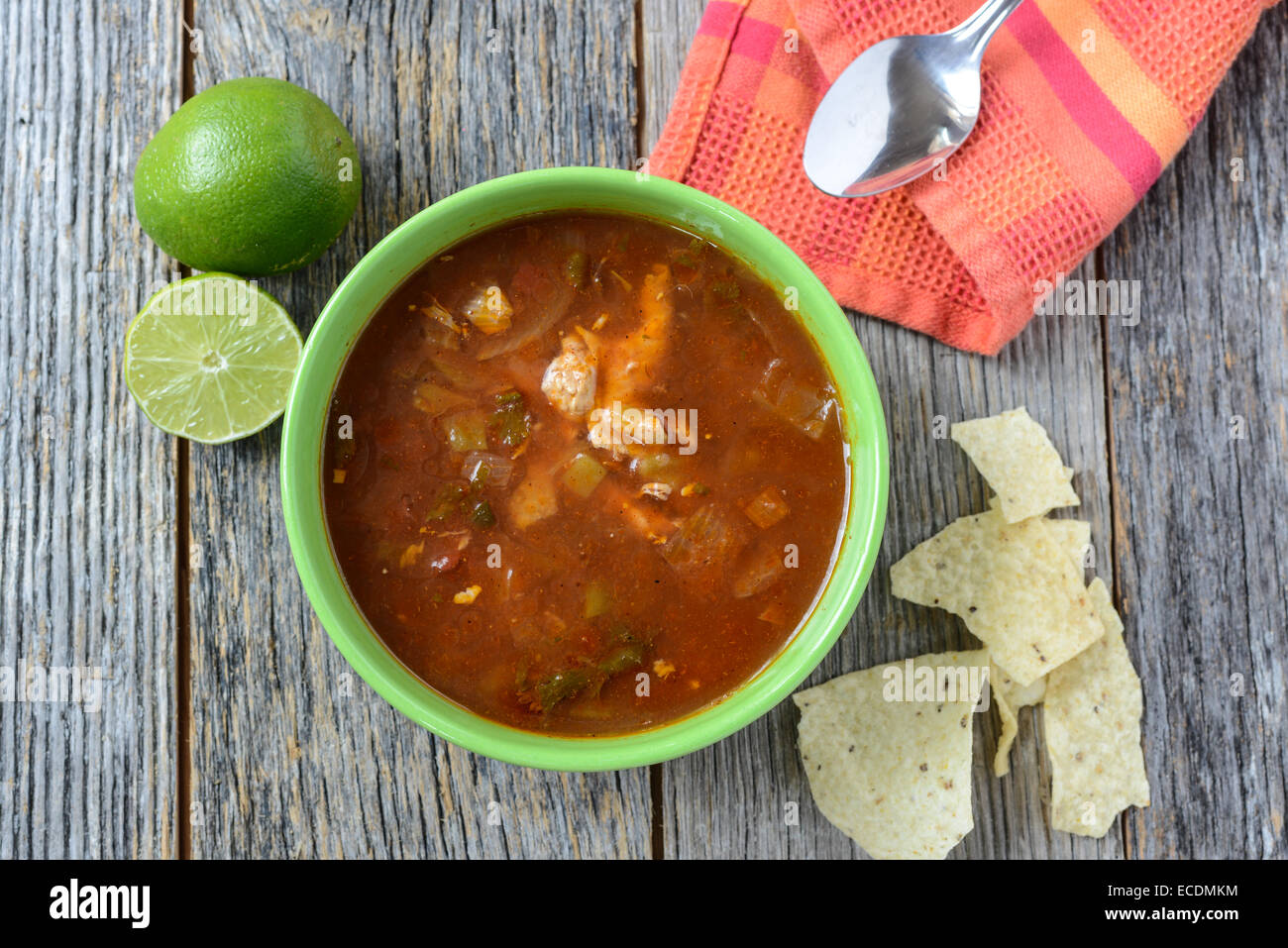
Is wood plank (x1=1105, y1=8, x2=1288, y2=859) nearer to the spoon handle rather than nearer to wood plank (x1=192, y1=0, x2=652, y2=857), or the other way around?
the spoon handle

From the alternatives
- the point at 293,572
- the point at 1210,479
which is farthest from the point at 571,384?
the point at 1210,479

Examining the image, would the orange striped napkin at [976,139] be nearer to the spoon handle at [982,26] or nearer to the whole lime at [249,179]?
the spoon handle at [982,26]

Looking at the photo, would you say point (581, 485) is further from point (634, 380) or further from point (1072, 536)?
point (1072, 536)

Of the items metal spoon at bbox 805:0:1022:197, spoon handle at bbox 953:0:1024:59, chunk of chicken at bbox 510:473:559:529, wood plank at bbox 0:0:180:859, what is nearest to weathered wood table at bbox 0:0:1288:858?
wood plank at bbox 0:0:180:859

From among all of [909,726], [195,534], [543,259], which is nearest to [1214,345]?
[909,726]

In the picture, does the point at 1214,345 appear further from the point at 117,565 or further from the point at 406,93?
the point at 117,565

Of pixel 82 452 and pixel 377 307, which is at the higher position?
pixel 377 307
